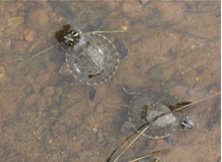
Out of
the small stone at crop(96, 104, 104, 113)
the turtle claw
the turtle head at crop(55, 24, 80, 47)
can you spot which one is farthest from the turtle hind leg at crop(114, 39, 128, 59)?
the turtle claw

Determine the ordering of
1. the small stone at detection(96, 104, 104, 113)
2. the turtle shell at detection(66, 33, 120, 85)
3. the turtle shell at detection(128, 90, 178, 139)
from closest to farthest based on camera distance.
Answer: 1. the turtle shell at detection(128, 90, 178, 139)
2. the turtle shell at detection(66, 33, 120, 85)
3. the small stone at detection(96, 104, 104, 113)

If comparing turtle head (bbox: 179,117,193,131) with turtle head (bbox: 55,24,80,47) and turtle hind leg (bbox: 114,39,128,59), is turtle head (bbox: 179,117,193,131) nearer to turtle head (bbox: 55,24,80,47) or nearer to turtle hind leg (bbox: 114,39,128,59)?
turtle hind leg (bbox: 114,39,128,59)

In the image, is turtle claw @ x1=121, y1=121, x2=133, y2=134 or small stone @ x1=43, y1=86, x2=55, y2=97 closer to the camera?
turtle claw @ x1=121, y1=121, x2=133, y2=134

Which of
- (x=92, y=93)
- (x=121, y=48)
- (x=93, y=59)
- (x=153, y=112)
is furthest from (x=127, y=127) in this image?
(x=121, y=48)

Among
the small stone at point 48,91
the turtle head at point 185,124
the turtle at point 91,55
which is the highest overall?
the turtle at point 91,55

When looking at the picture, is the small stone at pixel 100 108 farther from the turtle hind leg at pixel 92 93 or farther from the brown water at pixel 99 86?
the turtle hind leg at pixel 92 93

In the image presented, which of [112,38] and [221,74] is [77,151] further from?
[221,74]

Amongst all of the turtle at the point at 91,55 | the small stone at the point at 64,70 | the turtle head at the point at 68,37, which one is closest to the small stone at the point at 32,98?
the small stone at the point at 64,70

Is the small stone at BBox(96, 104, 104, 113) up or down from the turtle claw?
up
